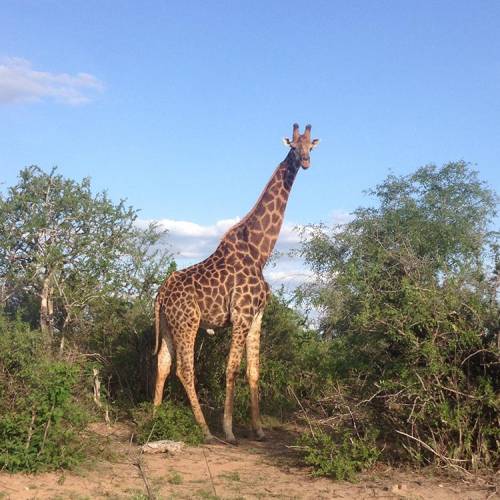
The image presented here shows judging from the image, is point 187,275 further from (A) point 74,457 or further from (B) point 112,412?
(A) point 74,457

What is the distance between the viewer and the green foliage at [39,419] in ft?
20.8

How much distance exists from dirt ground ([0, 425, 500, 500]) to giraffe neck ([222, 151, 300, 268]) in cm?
299

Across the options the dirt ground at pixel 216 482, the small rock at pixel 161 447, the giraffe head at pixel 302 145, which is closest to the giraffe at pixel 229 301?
the giraffe head at pixel 302 145

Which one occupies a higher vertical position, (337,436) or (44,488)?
(337,436)

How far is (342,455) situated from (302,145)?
4.62 metres

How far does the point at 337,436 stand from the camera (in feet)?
24.8

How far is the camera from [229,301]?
9062 mm

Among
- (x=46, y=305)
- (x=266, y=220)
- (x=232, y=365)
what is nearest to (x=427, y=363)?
(x=232, y=365)

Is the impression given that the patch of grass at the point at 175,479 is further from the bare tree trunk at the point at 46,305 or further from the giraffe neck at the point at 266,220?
the bare tree trunk at the point at 46,305

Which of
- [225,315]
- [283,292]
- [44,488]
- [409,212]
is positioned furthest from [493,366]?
[409,212]

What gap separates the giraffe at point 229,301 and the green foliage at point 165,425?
0.53 ft

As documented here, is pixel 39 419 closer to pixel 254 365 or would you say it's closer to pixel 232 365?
pixel 232 365

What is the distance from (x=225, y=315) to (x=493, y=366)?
148 inches

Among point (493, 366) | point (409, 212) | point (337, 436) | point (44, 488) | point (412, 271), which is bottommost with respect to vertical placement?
point (44, 488)
